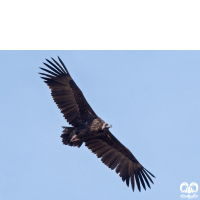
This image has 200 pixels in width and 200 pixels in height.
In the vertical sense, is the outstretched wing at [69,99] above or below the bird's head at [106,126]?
above

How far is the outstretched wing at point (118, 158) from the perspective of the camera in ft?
50.8

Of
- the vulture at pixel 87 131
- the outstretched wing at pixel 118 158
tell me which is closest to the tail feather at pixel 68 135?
the vulture at pixel 87 131

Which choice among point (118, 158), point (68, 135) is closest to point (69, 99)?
point (68, 135)

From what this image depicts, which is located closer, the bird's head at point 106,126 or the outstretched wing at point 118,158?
the bird's head at point 106,126

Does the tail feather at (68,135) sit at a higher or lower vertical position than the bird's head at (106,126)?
lower

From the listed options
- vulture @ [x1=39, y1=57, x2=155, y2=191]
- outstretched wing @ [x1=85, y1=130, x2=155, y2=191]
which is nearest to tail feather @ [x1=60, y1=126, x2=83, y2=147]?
vulture @ [x1=39, y1=57, x2=155, y2=191]

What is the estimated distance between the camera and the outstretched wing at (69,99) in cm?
1441

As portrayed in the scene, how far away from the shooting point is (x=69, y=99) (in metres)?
14.5

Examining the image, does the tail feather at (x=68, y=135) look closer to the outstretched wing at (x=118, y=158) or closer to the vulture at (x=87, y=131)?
the vulture at (x=87, y=131)

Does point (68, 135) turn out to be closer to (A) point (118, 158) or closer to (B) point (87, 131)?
(B) point (87, 131)
